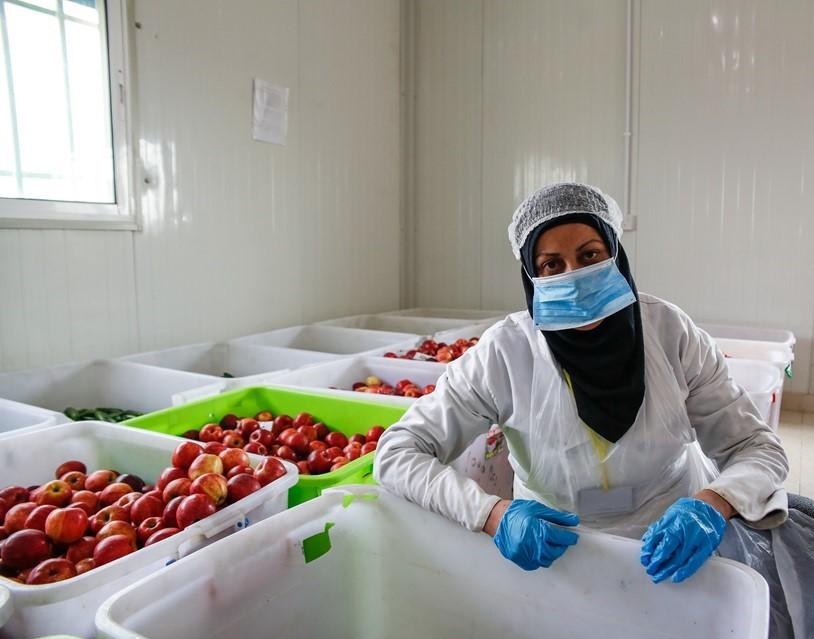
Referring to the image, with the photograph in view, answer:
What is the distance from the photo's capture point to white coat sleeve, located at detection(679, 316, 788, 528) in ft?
3.86

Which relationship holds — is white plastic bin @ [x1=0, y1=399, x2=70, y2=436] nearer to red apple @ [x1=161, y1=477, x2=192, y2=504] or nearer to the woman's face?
red apple @ [x1=161, y1=477, x2=192, y2=504]

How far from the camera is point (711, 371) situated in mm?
1399

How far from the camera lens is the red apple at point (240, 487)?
1330 millimetres

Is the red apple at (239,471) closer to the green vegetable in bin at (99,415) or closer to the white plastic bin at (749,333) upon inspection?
the green vegetable in bin at (99,415)

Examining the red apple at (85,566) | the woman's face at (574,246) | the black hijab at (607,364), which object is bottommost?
the red apple at (85,566)

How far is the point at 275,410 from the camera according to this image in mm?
2184

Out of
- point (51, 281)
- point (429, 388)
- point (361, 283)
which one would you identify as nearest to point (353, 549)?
point (429, 388)

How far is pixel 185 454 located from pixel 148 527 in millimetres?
238

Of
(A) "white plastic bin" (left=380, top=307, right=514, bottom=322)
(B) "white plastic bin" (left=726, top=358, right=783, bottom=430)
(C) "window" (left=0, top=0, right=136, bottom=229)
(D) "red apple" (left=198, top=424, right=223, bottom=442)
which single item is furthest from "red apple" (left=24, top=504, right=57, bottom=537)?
(A) "white plastic bin" (left=380, top=307, right=514, bottom=322)

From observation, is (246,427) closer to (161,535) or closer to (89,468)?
(89,468)

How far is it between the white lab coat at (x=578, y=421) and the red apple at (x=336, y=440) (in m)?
0.58

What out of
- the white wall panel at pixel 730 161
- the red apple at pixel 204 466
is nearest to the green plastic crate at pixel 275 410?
the red apple at pixel 204 466

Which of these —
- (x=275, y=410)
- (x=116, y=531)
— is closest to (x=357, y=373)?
(x=275, y=410)

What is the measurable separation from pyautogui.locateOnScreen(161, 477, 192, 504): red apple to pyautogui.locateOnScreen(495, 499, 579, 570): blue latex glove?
68 cm
